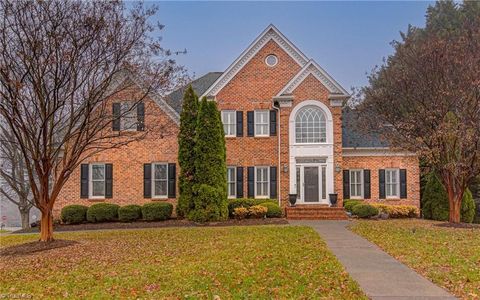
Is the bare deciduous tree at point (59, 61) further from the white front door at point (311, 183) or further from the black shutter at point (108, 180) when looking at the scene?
the white front door at point (311, 183)

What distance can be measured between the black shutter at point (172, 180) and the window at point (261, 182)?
4.14m

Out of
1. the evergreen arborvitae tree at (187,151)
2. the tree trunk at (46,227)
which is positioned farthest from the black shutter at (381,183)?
the tree trunk at (46,227)

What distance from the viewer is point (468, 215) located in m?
20.9

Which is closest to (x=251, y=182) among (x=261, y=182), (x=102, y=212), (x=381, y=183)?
(x=261, y=182)

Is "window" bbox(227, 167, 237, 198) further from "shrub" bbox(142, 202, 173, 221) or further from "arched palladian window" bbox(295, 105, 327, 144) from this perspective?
"arched palladian window" bbox(295, 105, 327, 144)

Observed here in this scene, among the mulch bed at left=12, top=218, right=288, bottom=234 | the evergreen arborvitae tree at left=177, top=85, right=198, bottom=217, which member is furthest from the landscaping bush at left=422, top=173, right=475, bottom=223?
the evergreen arborvitae tree at left=177, top=85, right=198, bottom=217

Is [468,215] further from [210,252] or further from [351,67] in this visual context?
[210,252]

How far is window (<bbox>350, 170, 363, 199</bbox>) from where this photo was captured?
22.8 metres

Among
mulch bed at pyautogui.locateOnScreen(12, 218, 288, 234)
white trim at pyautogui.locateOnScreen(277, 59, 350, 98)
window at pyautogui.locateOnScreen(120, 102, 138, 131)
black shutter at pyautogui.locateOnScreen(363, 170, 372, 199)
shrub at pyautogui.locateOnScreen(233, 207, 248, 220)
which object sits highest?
white trim at pyautogui.locateOnScreen(277, 59, 350, 98)

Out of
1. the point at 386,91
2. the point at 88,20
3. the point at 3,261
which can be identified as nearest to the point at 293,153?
the point at 386,91

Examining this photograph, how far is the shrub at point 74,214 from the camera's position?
2058 centimetres

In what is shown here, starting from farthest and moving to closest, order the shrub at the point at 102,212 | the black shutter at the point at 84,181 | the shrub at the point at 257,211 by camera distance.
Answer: the black shutter at the point at 84,181, the shrub at the point at 102,212, the shrub at the point at 257,211

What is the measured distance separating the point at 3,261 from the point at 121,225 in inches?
318

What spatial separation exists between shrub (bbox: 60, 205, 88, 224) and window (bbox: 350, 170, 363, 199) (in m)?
13.3
